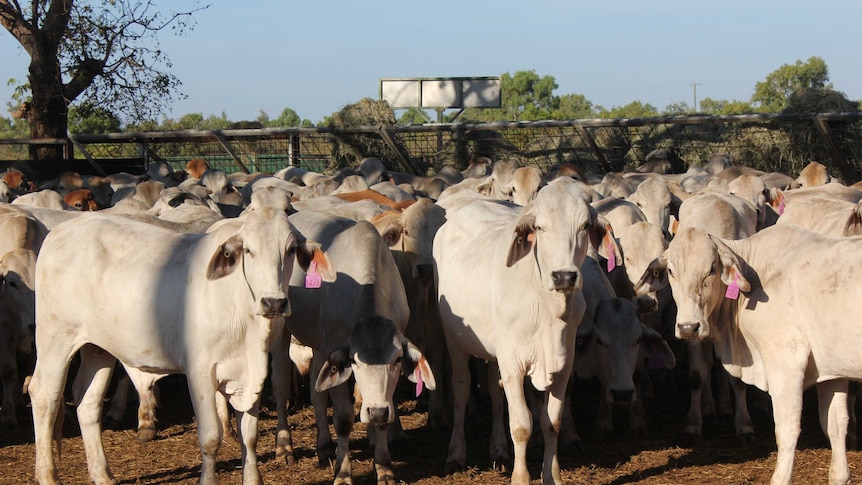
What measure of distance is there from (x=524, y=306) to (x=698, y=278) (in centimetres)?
121

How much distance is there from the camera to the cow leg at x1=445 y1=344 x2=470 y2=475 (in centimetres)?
848

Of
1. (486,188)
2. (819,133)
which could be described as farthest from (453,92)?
(486,188)

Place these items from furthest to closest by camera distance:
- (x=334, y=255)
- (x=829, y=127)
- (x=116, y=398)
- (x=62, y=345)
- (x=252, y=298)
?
(x=829, y=127) → (x=116, y=398) → (x=334, y=255) → (x=62, y=345) → (x=252, y=298)

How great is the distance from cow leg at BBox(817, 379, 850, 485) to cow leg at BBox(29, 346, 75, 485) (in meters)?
5.20

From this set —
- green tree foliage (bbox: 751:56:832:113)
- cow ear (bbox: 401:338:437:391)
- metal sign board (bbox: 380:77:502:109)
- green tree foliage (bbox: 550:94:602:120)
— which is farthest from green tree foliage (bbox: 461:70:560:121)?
cow ear (bbox: 401:338:437:391)

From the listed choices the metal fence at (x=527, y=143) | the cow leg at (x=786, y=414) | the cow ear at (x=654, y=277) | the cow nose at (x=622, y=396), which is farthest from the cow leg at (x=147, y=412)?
the metal fence at (x=527, y=143)

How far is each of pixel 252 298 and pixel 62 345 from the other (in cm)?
151

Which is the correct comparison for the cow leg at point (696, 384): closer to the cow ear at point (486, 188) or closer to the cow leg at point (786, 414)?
the cow leg at point (786, 414)

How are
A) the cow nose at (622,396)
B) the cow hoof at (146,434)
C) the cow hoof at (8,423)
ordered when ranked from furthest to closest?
1. the cow hoof at (8,423)
2. the cow hoof at (146,434)
3. the cow nose at (622,396)

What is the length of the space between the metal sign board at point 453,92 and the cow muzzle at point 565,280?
2895 cm

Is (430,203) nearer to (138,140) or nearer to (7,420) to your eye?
(7,420)

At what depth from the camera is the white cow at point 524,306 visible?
7.27 metres

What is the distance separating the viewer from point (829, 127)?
19828 mm

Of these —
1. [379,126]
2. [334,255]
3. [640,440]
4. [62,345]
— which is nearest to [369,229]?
[334,255]
